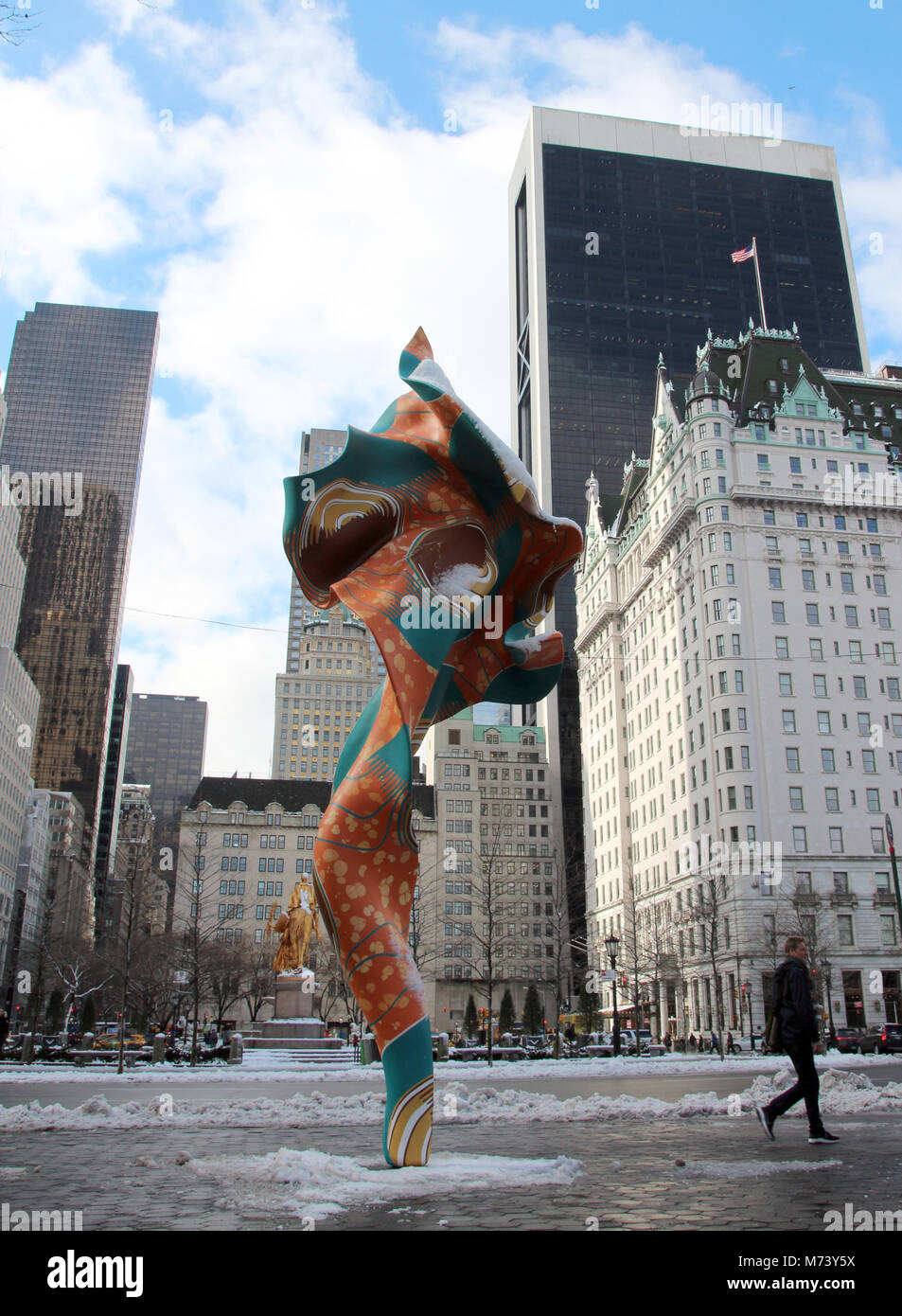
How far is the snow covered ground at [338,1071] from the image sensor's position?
94.3 ft

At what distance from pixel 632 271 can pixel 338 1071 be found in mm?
140908

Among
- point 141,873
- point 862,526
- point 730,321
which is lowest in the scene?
point 141,873

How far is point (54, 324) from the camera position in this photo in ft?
584

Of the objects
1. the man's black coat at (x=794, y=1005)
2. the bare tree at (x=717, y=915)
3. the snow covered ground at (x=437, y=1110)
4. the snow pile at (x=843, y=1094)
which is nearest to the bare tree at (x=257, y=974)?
the bare tree at (x=717, y=915)

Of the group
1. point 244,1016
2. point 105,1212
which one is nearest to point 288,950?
point 105,1212

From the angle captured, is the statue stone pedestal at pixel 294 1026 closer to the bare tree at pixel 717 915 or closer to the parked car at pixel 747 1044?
the parked car at pixel 747 1044

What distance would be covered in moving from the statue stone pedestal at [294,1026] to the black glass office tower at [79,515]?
352ft

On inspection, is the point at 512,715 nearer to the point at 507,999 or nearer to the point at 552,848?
the point at 552,848

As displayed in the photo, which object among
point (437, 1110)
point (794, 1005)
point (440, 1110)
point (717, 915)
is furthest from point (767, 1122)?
point (717, 915)

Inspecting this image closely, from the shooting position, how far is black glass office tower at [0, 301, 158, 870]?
156 meters

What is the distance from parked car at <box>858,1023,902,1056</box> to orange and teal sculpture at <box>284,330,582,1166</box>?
39711 mm

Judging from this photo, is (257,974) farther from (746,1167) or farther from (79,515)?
(79,515)

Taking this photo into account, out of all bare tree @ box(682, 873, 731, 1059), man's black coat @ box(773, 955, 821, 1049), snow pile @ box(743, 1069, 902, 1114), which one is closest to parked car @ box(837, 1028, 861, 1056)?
bare tree @ box(682, 873, 731, 1059)
